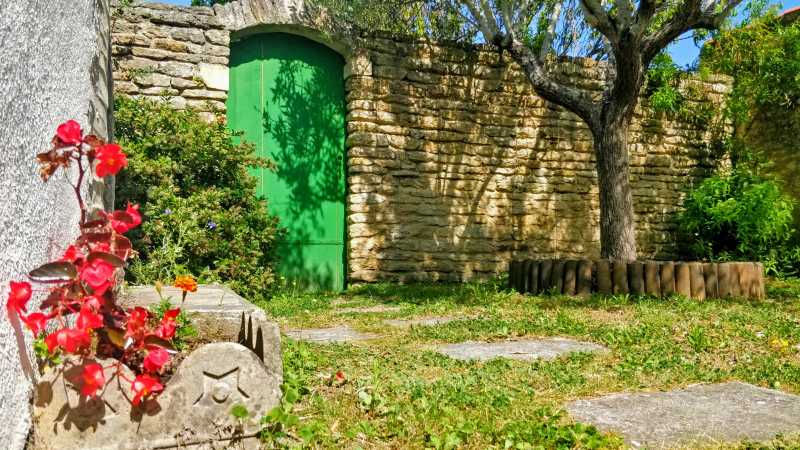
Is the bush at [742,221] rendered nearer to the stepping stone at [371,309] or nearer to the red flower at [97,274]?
the stepping stone at [371,309]

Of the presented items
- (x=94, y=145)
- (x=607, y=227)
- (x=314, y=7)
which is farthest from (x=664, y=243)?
(x=94, y=145)

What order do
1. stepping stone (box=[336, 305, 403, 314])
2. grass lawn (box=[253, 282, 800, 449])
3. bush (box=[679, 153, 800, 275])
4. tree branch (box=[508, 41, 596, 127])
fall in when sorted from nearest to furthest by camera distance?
grass lawn (box=[253, 282, 800, 449])
stepping stone (box=[336, 305, 403, 314])
tree branch (box=[508, 41, 596, 127])
bush (box=[679, 153, 800, 275])

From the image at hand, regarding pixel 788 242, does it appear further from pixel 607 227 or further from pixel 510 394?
pixel 510 394

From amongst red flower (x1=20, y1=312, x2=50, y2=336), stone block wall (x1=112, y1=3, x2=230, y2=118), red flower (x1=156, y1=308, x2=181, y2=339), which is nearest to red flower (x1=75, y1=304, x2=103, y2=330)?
red flower (x1=20, y1=312, x2=50, y2=336)

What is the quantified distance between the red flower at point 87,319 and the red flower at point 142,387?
179 millimetres

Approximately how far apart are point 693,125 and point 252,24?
5794 millimetres

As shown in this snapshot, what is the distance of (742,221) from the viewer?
777cm

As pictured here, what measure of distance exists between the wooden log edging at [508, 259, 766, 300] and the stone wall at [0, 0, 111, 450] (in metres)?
4.36

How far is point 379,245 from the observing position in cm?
713

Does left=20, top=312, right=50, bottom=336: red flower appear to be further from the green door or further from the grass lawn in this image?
the green door

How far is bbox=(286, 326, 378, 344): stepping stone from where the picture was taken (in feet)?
12.8

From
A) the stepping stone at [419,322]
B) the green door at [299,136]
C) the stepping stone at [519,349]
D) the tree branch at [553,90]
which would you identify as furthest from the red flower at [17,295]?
the tree branch at [553,90]

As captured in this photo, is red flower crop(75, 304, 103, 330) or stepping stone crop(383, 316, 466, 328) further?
stepping stone crop(383, 316, 466, 328)

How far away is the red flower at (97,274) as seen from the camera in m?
1.76
